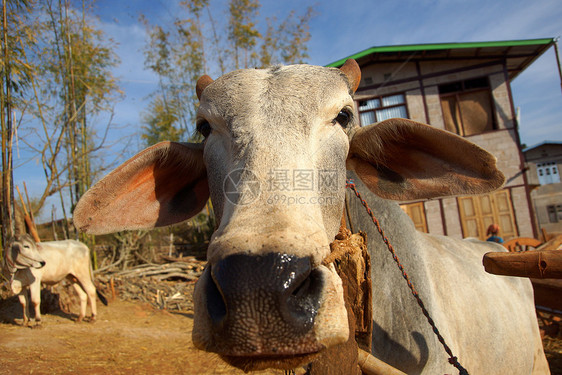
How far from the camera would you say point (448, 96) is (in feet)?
42.2

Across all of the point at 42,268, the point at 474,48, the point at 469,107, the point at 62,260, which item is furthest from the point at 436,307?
the point at 474,48

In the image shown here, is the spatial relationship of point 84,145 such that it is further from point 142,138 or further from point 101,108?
point 142,138

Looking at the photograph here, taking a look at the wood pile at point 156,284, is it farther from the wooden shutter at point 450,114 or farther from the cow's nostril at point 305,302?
the wooden shutter at point 450,114

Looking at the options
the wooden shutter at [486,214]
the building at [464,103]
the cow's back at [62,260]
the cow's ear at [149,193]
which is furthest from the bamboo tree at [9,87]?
the wooden shutter at [486,214]

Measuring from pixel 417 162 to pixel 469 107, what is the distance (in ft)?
39.4

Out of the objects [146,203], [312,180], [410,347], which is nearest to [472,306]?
[410,347]

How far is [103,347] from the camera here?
5977mm

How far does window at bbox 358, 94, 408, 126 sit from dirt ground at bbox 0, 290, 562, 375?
29.4 ft

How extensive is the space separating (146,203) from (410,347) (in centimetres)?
206

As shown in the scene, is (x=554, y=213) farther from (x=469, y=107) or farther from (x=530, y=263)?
(x=530, y=263)

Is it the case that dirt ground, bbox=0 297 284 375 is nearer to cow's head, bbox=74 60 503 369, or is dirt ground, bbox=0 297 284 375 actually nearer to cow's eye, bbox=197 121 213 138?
cow's head, bbox=74 60 503 369

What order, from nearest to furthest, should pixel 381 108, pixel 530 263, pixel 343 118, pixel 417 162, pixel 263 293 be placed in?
pixel 263 293 → pixel 530 263 → pixel 343 118 → pixel 417 162 → pixel 381 108

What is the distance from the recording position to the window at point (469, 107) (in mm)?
12477

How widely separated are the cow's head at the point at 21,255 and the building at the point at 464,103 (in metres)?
11.0
